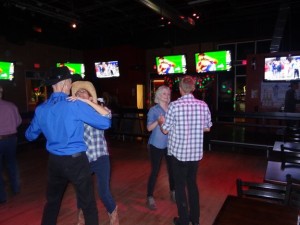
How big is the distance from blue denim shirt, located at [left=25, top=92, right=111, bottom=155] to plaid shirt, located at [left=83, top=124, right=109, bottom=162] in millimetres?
264

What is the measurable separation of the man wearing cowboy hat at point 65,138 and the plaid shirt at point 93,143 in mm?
240

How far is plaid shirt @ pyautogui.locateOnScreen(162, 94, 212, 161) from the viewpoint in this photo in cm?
247

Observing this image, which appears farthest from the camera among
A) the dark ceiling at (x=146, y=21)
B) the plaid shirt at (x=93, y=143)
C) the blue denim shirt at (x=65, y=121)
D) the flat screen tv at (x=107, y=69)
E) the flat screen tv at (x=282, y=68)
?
the flat screen tv at (x=107, y=69)

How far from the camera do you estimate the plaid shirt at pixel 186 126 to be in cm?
247

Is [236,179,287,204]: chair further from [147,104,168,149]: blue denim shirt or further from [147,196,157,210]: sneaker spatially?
[147,196,157,210]: sneaker

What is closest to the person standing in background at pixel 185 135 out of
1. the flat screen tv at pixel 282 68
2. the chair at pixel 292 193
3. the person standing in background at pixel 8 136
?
the chair at pixel 292 193

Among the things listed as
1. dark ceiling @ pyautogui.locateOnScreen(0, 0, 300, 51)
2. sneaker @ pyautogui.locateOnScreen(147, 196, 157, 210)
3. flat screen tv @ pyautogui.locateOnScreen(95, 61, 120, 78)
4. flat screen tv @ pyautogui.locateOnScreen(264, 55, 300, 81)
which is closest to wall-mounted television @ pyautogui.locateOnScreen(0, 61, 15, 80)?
dark ceiling @ pyautogui.locateOnScreen(0, 0, 300, 51)

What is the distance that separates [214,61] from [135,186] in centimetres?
433

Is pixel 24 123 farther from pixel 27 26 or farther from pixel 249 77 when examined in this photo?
pixel 249 77

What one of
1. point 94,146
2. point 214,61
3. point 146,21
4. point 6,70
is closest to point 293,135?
point 94,146

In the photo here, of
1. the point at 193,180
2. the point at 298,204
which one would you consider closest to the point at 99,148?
the point at 193,180

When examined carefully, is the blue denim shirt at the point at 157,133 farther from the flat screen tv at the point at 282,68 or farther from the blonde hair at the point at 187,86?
the flat screen tv at the point at 282,68

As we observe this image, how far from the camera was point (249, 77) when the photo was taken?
795 centimetres

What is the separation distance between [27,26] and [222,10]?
251 inches
